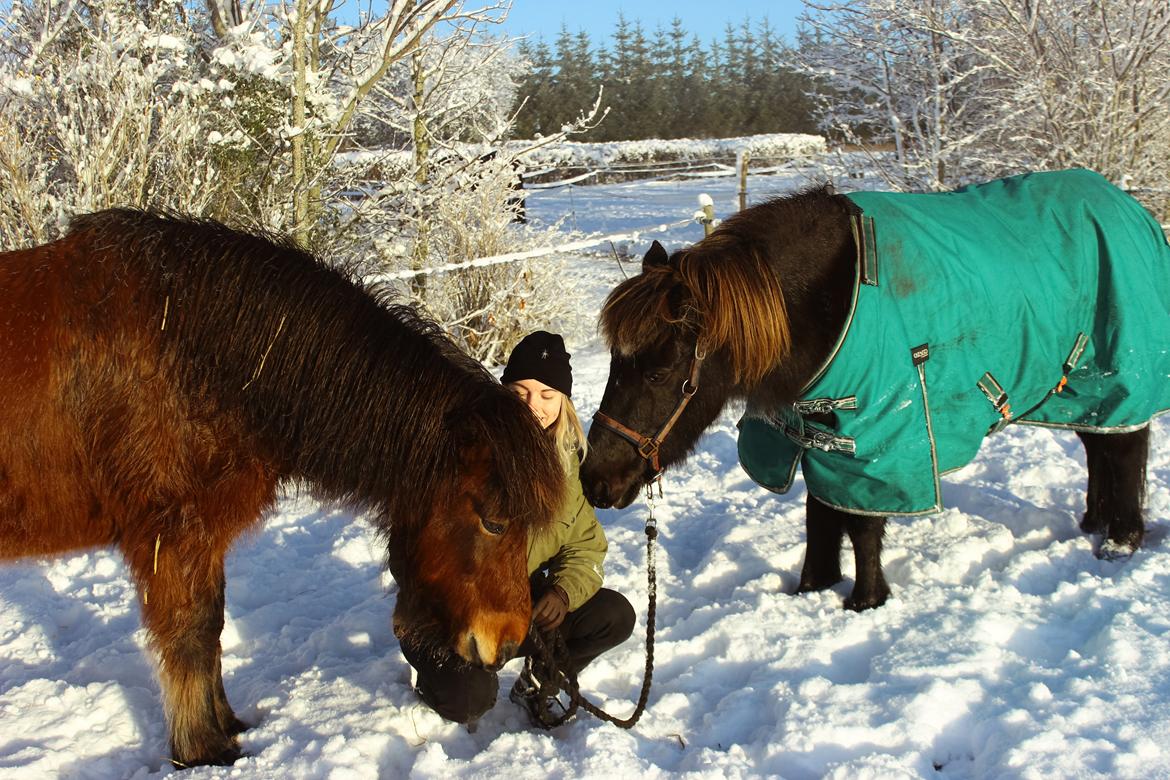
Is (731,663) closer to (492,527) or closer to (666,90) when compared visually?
(492,527)

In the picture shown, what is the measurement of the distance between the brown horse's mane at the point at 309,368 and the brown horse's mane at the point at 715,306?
0.64 m

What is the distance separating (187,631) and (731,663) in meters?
1.72

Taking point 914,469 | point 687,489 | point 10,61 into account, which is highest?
point 10,61

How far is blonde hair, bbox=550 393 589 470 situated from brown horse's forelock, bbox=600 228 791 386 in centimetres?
31

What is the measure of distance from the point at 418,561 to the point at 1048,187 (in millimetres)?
2836

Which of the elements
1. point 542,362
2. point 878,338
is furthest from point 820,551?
point 542,362

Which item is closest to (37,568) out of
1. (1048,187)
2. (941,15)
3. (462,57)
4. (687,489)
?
(687,489)

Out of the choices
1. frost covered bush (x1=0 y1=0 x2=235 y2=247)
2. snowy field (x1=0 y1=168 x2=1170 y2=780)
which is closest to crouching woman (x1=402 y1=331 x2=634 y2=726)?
snowy field (x1=0 y1=168 x2=1170 y2=780)

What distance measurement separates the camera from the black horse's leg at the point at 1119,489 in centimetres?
338

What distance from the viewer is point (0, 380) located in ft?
7.21

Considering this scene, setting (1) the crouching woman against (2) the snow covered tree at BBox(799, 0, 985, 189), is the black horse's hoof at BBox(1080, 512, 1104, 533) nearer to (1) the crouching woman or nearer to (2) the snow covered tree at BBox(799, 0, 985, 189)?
(1) the crouching woman

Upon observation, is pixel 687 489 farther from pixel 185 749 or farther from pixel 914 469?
pixel 185 749

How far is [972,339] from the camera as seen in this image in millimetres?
2986

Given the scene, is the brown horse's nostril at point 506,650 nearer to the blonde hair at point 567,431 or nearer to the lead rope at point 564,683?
the lead rope at point 564,683
